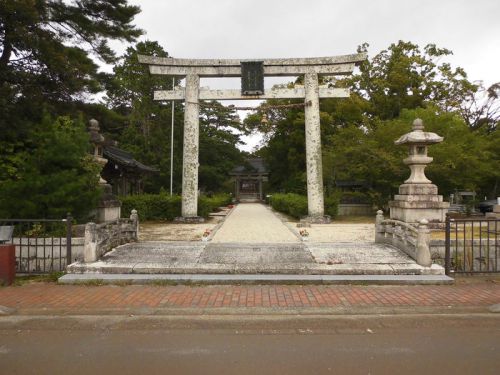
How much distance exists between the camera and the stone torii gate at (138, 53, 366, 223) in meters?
17.9

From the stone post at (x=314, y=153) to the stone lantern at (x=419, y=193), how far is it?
6298 mm

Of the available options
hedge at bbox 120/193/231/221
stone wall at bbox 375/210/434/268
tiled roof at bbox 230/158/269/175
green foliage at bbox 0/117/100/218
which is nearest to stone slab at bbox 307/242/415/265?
stone wall at bbox 375/210/434/268

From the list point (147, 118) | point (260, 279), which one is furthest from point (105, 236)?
point (147, 118)

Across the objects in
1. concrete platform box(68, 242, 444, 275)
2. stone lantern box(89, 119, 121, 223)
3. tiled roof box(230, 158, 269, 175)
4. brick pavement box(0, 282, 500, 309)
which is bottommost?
brick pavement box(0, 282, 500, 309)

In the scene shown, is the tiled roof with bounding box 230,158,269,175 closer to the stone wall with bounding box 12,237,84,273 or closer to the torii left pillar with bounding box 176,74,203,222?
the torii left pillar with bounding box 176,74,203,222

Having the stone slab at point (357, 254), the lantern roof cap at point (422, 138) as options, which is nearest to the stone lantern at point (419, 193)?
the lantern roof cap at point (422, 138)

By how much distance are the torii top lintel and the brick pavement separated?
1343 cm

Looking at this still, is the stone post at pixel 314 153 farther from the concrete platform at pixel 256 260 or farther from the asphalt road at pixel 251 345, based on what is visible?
the asphalt road at pixel 251 345

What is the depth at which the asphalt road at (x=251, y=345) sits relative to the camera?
12.4 feet

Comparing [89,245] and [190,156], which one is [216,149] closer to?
[190,156]

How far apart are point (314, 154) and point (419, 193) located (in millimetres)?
7258

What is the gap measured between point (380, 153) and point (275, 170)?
68.8ft

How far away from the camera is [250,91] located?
58.0 ft

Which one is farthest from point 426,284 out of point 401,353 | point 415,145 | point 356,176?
point 356,176
